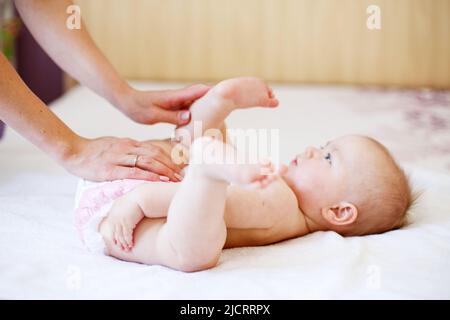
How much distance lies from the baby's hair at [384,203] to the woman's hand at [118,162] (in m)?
0.38

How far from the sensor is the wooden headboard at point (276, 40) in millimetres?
2867

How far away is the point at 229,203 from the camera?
115 centimetres

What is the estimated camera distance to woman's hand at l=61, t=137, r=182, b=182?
1.24 m

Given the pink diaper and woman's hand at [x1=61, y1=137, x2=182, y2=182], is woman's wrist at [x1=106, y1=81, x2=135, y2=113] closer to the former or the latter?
woman's hand at [x1=61, y1=137, x2=182, y2=182]

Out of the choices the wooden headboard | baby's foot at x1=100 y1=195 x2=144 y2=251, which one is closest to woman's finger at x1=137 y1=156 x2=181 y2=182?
baby's foot at x1=100 y1=195 x2=144 y2=251

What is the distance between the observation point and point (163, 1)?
287cm

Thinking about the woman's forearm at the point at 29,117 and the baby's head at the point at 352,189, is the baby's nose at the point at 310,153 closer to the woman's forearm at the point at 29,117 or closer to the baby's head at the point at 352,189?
the baby's head at the point at 352,189

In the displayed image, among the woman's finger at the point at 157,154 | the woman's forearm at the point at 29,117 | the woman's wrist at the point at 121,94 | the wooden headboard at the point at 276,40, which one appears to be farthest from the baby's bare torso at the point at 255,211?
the wooden headboard at the point at 276,40

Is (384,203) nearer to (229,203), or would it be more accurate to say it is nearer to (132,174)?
(229,203)

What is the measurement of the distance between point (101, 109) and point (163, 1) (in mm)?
710

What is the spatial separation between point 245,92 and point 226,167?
0.34 m

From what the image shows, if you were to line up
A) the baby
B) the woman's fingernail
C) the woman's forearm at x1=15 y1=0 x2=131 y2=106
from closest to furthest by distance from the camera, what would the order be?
the baby
the woman's fingernail
the woman's forearm at x1=15 y1=0 x2=131 y2=106

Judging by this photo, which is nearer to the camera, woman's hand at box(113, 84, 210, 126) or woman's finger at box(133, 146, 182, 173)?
woman's finger at box(133, 146, 182, 173)

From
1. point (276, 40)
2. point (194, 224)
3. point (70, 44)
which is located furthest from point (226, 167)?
point (276, 40)
